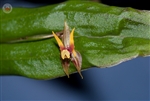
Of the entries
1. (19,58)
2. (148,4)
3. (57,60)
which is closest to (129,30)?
(57,60)

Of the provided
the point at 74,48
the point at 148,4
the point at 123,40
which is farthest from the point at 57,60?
the point at 148,4

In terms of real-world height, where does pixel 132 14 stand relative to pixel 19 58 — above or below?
above

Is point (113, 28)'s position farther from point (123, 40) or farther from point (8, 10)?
point (8, 10)

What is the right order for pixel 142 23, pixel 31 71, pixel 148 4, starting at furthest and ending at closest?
pixel 148 4, pixel 31 71, pixel 142 23

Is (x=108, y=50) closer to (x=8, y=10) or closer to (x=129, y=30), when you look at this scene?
(x=129, y=30)

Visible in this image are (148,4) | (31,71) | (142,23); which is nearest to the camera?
(142,23)

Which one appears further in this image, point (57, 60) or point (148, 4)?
point (148, 4)
